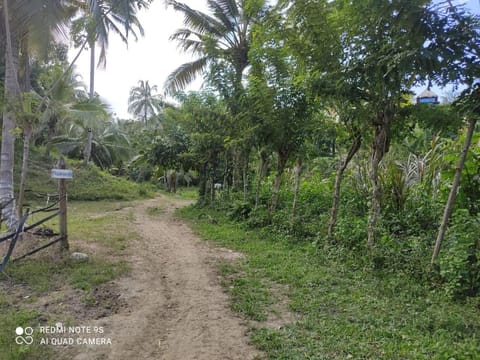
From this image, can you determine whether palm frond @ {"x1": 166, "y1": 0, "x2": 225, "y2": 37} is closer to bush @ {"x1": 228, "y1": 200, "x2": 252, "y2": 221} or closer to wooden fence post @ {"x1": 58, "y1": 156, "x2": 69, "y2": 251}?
bush @ {"x1": 228, "y1": 200, "x2": 252, "y2": 221}

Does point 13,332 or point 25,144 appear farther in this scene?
point 25,144

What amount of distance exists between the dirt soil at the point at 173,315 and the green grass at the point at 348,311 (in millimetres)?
233

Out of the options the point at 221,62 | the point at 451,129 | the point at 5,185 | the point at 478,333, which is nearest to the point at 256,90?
the point at 221,62

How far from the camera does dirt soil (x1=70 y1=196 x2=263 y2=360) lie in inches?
108

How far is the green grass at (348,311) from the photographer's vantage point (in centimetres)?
270

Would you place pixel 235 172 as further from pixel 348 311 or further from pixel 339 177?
pixel 348 311

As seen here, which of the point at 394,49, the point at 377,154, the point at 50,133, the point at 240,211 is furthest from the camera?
the point at 50,133

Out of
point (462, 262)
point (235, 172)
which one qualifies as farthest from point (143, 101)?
point (462, 262)

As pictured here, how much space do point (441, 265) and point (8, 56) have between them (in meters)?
6.75

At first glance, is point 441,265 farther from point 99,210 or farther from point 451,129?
point 99,210

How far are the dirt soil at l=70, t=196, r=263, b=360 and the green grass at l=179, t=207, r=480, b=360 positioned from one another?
23cm

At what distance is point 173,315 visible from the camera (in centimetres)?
342

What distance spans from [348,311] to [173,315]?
1799 millimetres

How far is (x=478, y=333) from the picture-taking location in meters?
2.88
